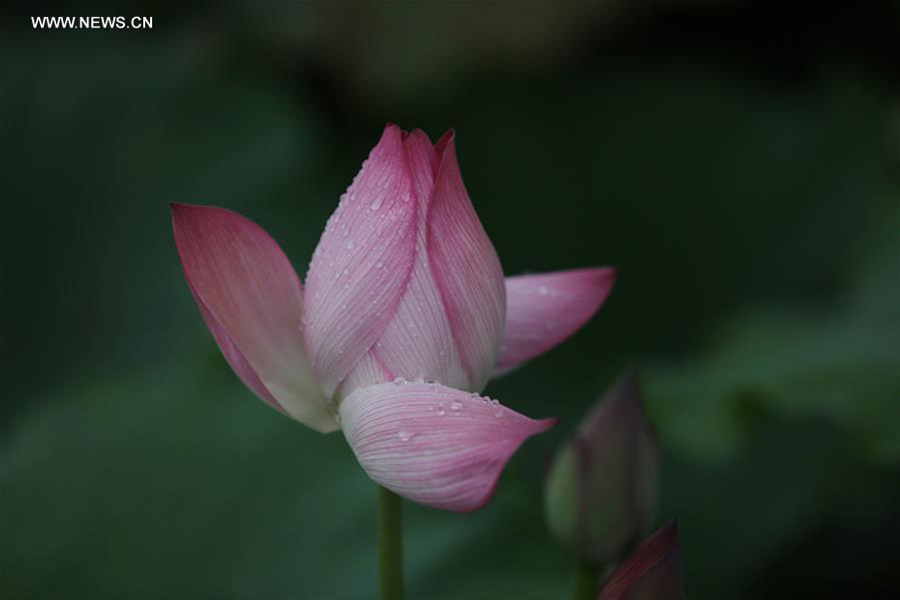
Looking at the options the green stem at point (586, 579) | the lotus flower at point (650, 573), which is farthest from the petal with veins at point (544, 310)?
the green stem at point (586, 579)

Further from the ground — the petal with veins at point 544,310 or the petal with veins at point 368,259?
the petal with veins at point 368,259

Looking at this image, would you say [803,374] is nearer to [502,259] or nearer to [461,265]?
[502,259]

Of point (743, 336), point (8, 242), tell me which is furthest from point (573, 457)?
point (8, 242)

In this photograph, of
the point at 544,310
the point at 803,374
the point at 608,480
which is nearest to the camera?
the point at 544,310

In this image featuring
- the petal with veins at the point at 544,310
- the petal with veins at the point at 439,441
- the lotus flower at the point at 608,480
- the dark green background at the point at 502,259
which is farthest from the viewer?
the dark green background at the point at 502,259

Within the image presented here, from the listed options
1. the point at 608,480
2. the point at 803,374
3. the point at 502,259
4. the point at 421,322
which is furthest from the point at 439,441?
the point at 502,259

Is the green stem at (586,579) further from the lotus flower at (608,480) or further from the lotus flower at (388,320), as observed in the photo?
the lotus flower at (388,320)

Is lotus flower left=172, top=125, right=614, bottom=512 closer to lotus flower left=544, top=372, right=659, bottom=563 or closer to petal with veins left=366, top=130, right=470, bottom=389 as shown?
petal with veins left=366, top=130, right=470, bottom=389
